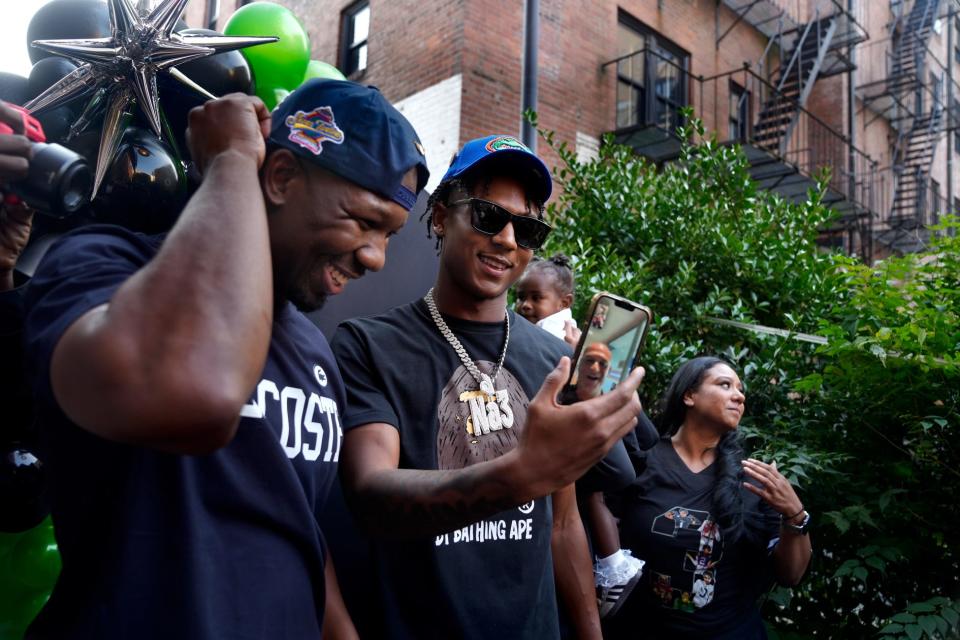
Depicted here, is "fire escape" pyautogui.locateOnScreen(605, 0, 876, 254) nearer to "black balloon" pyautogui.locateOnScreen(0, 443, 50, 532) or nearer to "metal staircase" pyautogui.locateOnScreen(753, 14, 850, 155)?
"metal staircase" pyautogui.locateOnScreen(753, 14, 850, 155)

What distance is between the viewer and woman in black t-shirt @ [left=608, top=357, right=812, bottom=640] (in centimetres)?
304

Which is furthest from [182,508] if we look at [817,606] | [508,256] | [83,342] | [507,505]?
[817,606]

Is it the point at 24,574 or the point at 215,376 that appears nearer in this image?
the point at 215,376

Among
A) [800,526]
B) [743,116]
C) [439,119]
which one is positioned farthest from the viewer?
[743,116]

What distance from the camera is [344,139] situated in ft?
4.75

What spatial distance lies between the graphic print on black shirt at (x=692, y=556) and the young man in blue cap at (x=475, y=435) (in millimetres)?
927

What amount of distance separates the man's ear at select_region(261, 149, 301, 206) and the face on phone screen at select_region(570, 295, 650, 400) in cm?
67

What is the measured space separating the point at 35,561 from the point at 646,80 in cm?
1167

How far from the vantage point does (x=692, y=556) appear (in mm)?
3064

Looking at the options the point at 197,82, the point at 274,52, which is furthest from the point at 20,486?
the point at 274,52

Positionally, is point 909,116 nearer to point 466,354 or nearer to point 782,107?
point 782,107

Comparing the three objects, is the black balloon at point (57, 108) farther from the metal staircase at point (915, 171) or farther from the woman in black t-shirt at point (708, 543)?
the metal staircase at point (915, 171)

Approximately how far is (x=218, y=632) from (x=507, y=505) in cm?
56

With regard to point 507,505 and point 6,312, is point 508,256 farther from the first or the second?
point 6,312
